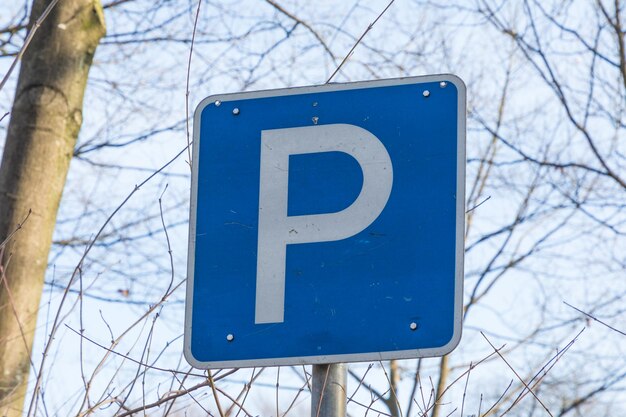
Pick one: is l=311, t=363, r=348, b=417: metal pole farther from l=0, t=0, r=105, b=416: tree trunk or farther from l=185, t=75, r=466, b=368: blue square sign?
l=0, t=0, r=105, b=416: tree trunk

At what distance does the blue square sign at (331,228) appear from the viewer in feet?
7.33

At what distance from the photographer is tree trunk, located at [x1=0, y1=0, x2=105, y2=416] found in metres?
4.38

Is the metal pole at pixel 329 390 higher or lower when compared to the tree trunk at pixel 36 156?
lower

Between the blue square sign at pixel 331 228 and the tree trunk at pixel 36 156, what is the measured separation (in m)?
2.09

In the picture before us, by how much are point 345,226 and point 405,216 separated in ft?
0.44

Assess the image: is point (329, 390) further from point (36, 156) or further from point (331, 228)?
point (36, 156)

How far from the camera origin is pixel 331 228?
91.4 inches

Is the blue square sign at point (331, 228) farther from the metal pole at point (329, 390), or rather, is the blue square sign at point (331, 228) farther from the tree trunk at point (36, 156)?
the tree trunk at point (36, 156)

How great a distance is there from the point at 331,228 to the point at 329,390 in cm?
36

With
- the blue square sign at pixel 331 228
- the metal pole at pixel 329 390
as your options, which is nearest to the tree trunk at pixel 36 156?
the blue square sign at pixel 331 228

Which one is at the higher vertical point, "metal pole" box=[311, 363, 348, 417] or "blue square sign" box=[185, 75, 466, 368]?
"blue square sign" box=[185, 75, 466, 368]

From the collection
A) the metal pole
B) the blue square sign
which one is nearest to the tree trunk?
the blue square sign

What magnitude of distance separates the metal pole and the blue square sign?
4cm

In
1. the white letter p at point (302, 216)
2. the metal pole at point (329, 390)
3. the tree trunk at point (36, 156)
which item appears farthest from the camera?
the tree trunk at point (36, 156)
